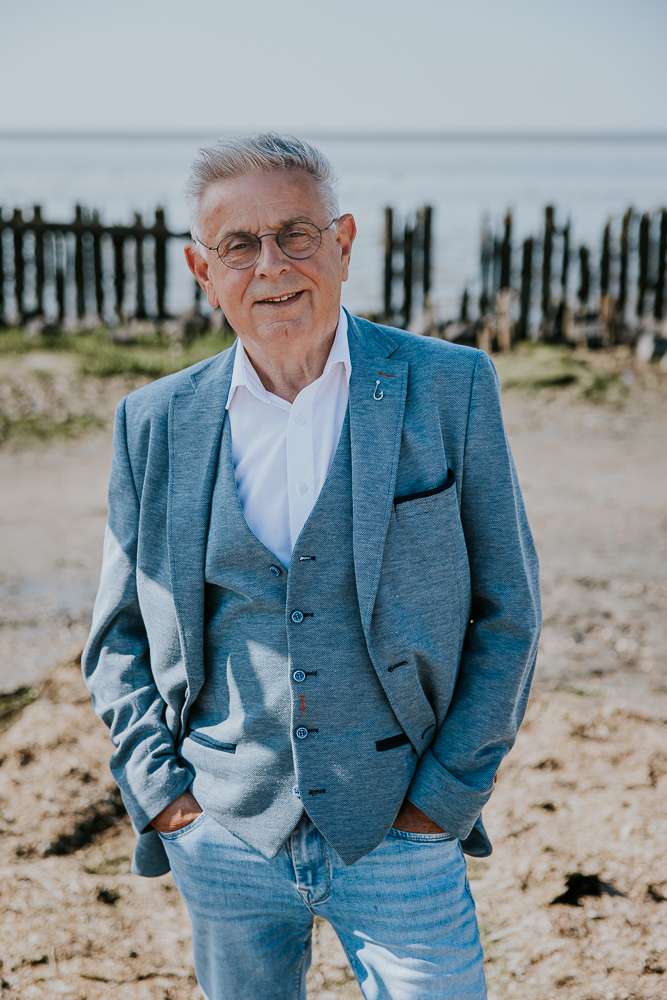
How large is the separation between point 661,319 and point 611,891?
8724mm

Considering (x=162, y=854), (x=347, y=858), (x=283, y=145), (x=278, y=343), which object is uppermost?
(x=283, y=145)

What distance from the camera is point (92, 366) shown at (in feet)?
30.3

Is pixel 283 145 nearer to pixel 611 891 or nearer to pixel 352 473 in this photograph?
pixel 352 473

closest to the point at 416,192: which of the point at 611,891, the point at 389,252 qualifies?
the point at 389,252

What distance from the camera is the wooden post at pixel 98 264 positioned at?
10.7 metres

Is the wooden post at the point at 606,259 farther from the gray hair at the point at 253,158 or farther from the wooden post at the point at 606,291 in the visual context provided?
the gray hair at the point at 253,158

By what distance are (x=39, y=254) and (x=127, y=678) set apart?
10067 millimetres

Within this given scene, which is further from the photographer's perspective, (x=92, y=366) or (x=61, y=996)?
(x=92, y=366)

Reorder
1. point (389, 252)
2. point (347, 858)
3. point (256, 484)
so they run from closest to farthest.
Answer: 1. point (347, 858)
2. point (256, 484)
3. point (389, 252)

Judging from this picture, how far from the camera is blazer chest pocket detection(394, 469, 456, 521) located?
1.64 m

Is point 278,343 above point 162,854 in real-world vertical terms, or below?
above

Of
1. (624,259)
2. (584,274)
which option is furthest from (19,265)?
(624,259)

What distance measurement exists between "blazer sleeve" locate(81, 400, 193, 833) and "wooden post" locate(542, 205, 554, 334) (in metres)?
8.89

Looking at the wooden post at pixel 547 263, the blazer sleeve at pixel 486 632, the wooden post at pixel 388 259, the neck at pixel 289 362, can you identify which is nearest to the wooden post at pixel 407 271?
the wooden post at pixel 388 259
